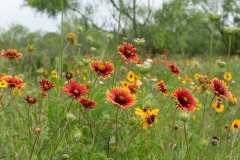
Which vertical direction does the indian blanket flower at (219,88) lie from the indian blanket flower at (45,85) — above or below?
above

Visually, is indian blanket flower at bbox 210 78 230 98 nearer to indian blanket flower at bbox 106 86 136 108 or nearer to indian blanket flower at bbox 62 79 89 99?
indian blanket flower at bbox 106 86 136 108

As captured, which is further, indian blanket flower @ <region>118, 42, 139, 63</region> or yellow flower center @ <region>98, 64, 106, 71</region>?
indian blanket flower @ <region>118, 42, 139, 63</region>

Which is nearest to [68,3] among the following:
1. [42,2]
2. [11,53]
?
[42,2]

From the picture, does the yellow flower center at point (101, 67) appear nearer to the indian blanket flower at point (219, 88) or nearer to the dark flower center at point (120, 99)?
the dark flower center at point (120, 99)

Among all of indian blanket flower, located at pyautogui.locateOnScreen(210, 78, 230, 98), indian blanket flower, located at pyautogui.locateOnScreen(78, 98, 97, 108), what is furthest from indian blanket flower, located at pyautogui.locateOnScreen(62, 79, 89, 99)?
indian blanket flower, located at pyautogui.locateOnScreen(210, 78, 230, 98)

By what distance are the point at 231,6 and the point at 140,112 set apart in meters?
15.0

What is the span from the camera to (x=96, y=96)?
1336 millimetres

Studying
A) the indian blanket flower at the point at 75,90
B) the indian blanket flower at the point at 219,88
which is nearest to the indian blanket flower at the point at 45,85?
the indian blanket flower at the point at 75,90

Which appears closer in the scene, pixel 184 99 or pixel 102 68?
pixel 184 99

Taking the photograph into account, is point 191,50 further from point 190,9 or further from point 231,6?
point 190,9

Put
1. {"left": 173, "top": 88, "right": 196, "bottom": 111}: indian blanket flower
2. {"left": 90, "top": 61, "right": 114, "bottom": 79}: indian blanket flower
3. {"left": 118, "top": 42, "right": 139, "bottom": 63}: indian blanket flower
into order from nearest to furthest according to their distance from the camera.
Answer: {"left": 173, "top": 88, "right": 196, "bottom": 111}: indian blanket flower → {"left": 90, "top": 61, "right": 114, "bottom": 79}: indian blanket flower → {"left": 118, "top": 42, "right": 139, "bottom": 63}: indian blanket flower

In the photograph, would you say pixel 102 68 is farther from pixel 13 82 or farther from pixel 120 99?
pixel 13 82

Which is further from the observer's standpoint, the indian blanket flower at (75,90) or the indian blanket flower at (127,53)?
the indian blanket flower at (127,53)

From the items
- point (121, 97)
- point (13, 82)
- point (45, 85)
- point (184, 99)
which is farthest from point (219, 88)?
point (13, 82)
